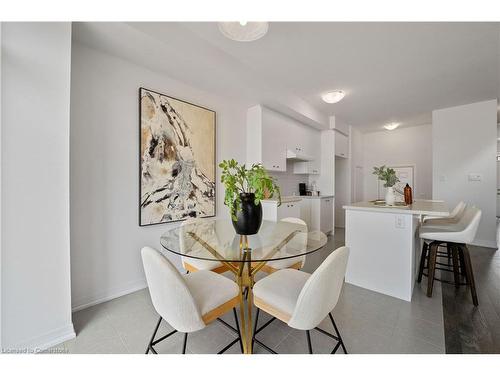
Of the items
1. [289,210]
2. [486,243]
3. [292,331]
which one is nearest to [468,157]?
[486,243]

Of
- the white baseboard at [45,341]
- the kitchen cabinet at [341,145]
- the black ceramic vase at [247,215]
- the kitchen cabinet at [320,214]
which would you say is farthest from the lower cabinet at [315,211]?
the white baseboard at [45,341]

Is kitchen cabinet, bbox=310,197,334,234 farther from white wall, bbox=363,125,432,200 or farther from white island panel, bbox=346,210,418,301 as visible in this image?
white wall, bbox=363,125,432,200

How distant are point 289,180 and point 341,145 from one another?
1.74m

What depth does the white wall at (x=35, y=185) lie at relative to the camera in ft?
4.38

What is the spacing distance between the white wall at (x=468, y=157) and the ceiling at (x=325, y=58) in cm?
35

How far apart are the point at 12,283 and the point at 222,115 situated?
2.66m

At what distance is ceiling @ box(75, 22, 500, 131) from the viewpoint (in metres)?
2.00

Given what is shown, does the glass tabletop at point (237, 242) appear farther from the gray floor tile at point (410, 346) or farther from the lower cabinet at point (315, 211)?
the lower cabinet at point (315, 211)

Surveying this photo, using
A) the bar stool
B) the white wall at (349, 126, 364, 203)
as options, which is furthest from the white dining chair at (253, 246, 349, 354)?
the white wall at (349, 126, 364, 203)

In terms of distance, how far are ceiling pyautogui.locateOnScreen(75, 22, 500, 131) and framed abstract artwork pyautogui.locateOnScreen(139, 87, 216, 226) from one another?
0.43 meters

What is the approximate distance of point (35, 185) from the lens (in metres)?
1.41

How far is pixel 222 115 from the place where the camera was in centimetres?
313

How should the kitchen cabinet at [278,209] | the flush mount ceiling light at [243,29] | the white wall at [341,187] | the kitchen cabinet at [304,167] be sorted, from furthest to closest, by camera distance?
1. the white wall at [341,187]
2. the kitchen cabinet at [304,167]
3. the kitchen cabinet at [278,209]
4. the flush mount ceiling light at [243,29]

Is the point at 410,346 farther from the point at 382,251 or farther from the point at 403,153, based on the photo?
the point at 403,153
